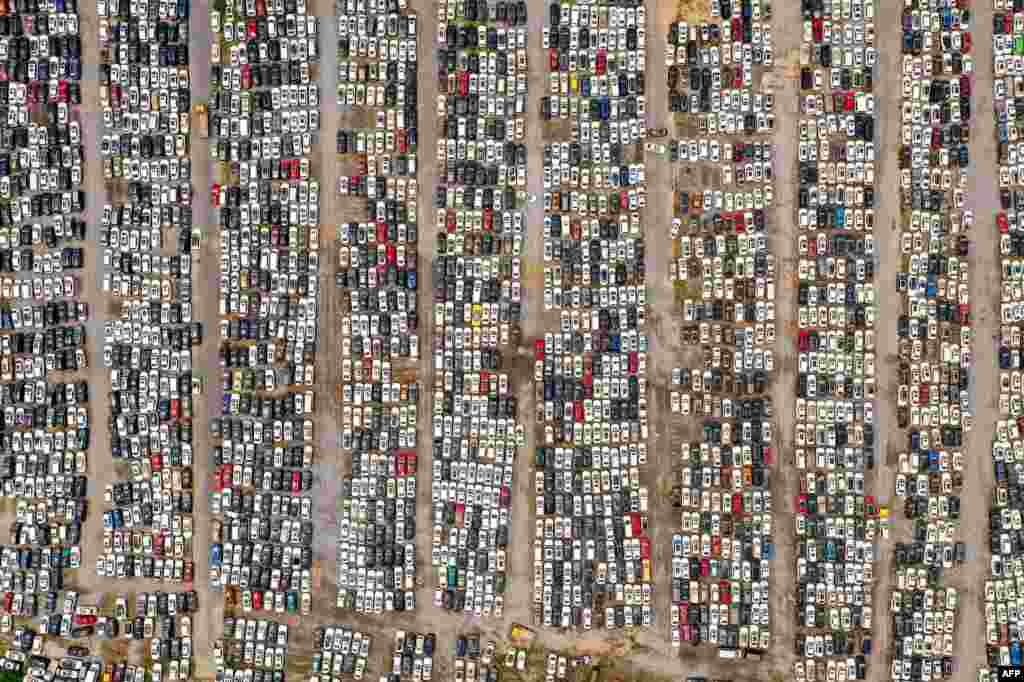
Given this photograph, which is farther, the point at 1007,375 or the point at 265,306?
the point at 265,306

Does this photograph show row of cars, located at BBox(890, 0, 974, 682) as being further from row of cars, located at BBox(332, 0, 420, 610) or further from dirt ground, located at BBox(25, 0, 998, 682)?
row of cars, located at BBox(332, 0, 420, 610)

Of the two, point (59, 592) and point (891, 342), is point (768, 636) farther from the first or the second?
point (59, 592)

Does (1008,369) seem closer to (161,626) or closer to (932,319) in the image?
(932,319)

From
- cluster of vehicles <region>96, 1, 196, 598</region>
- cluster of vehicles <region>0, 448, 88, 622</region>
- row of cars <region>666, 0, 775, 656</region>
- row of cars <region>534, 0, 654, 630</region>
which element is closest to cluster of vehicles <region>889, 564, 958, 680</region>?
row of cars <region>666, 0, 775, 656</region>

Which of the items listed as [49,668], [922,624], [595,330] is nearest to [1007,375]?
[922,624]

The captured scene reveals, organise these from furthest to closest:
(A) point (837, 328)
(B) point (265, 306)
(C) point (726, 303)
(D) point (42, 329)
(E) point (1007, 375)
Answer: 1. (D) point (42, 329)
2. (B) point (265, 306)
3. (C) point (726, 303)
4. (A) point (837, 328)
5. (E) point (1007, 375)
